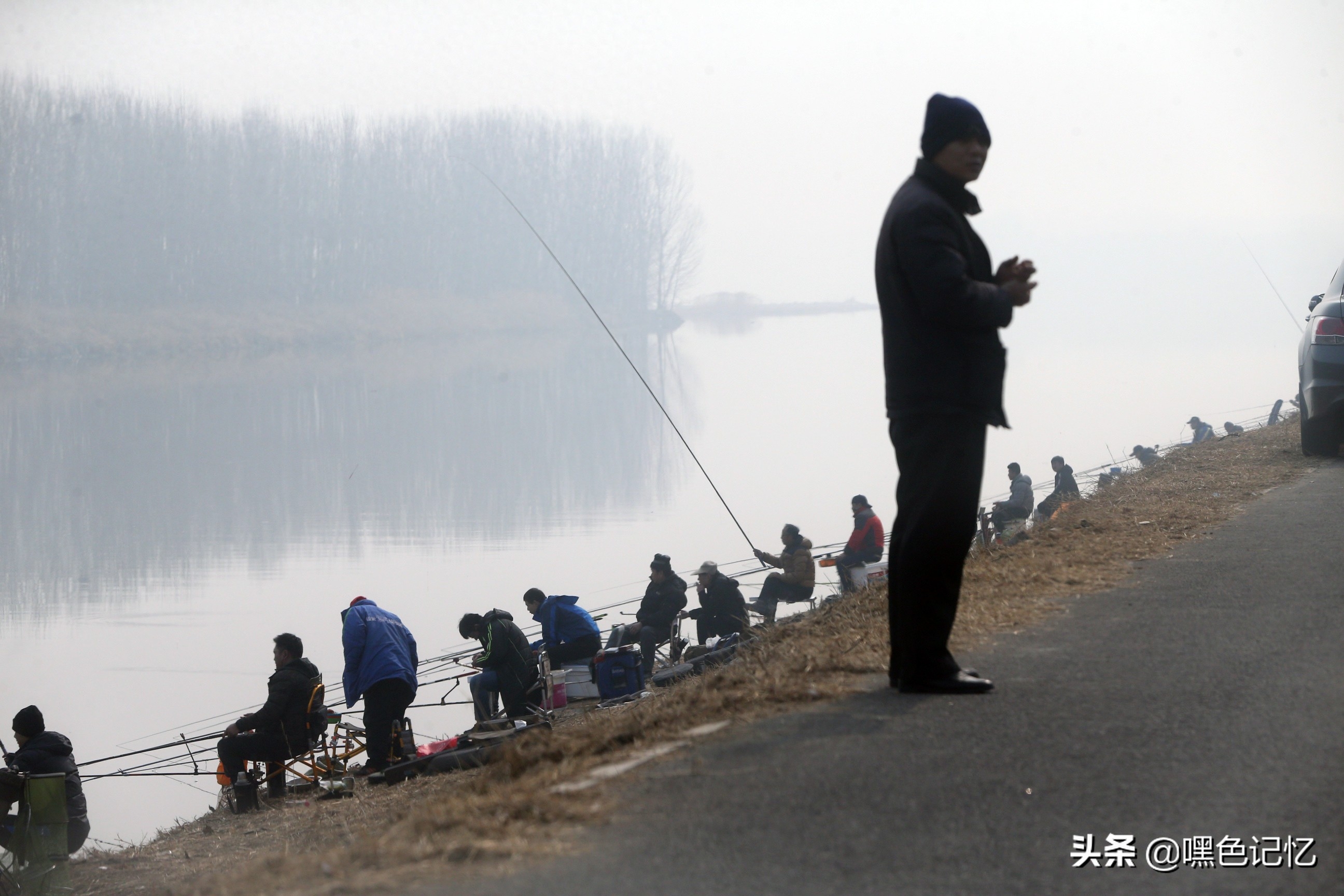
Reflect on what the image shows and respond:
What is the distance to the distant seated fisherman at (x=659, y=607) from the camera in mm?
14859

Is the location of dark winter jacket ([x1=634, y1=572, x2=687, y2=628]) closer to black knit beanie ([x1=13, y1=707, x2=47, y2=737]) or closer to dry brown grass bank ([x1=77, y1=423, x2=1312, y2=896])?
dry brown grass bank ([x1=77, y1=423, x2=1312, y2=896])

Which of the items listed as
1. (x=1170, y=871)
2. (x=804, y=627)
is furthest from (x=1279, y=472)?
(x=1170, y=871)

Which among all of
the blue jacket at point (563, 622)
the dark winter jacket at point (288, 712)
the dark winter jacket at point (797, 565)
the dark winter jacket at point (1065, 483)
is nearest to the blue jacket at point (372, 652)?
the dark winter jacket at point (288, 712)

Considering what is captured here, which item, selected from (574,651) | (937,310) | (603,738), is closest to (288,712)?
(574,651)

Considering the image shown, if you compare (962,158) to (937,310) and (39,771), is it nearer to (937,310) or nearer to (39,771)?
(937,310)

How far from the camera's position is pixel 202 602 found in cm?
2003

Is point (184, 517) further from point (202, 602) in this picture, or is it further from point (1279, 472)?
point (1279, 472)

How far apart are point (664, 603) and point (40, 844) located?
7519mm

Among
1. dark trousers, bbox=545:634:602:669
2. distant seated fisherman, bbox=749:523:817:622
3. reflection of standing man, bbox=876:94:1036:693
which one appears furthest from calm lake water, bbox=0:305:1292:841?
reflection of standing man, bbox=876:94:1036:693

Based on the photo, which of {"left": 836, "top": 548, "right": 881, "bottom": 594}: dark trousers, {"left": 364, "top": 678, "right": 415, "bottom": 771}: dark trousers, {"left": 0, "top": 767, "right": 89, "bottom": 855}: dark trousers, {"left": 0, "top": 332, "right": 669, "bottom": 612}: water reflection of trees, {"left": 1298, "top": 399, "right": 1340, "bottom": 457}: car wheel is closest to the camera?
{"left": 0, "top": 767, "right": 89, "bottom": 855}: dark trousers

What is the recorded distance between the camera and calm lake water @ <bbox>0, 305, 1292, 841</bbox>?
1664cm

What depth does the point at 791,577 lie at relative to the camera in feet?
54.6

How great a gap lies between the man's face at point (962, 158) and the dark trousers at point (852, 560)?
12.2m

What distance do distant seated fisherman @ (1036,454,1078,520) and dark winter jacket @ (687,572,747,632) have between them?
4.12 meters
